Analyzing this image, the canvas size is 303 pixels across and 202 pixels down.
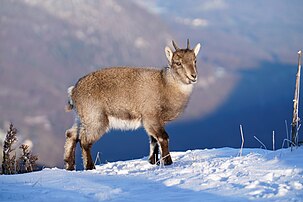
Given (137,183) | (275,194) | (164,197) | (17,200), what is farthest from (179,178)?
(17,200)

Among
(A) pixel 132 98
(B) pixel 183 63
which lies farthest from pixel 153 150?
(B) pixel 183 63

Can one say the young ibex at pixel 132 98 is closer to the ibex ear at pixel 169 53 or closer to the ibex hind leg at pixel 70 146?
the ibex ear at pixel 169 53

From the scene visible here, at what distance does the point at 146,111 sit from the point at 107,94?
102 centimetres

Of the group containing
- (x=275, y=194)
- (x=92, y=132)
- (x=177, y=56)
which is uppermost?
(x=177, y=56)

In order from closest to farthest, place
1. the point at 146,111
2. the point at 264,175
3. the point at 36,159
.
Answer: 1. the point at 264,175
2. the point at 146,111
3. the point at 36,159

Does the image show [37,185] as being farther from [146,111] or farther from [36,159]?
[36,159]

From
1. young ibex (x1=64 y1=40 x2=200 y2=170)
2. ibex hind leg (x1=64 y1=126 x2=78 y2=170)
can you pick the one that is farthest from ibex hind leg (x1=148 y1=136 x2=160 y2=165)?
ibex hind leg (x1=64 y1=126 x2=78 y2=170)

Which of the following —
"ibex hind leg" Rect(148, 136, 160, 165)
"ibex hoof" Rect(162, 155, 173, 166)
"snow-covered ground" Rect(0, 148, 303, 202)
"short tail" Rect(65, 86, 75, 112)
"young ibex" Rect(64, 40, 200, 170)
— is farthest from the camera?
"short tail" Rect(65, 86, 75, 112)

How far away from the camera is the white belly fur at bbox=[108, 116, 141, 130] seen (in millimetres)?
11500

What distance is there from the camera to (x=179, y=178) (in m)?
6.70

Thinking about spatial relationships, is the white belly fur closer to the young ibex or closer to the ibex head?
the young ibex

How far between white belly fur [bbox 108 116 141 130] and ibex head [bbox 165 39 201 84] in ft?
4.81

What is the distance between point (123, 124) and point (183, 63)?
2.02m

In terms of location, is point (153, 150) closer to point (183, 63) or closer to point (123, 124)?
point (123, 124)
